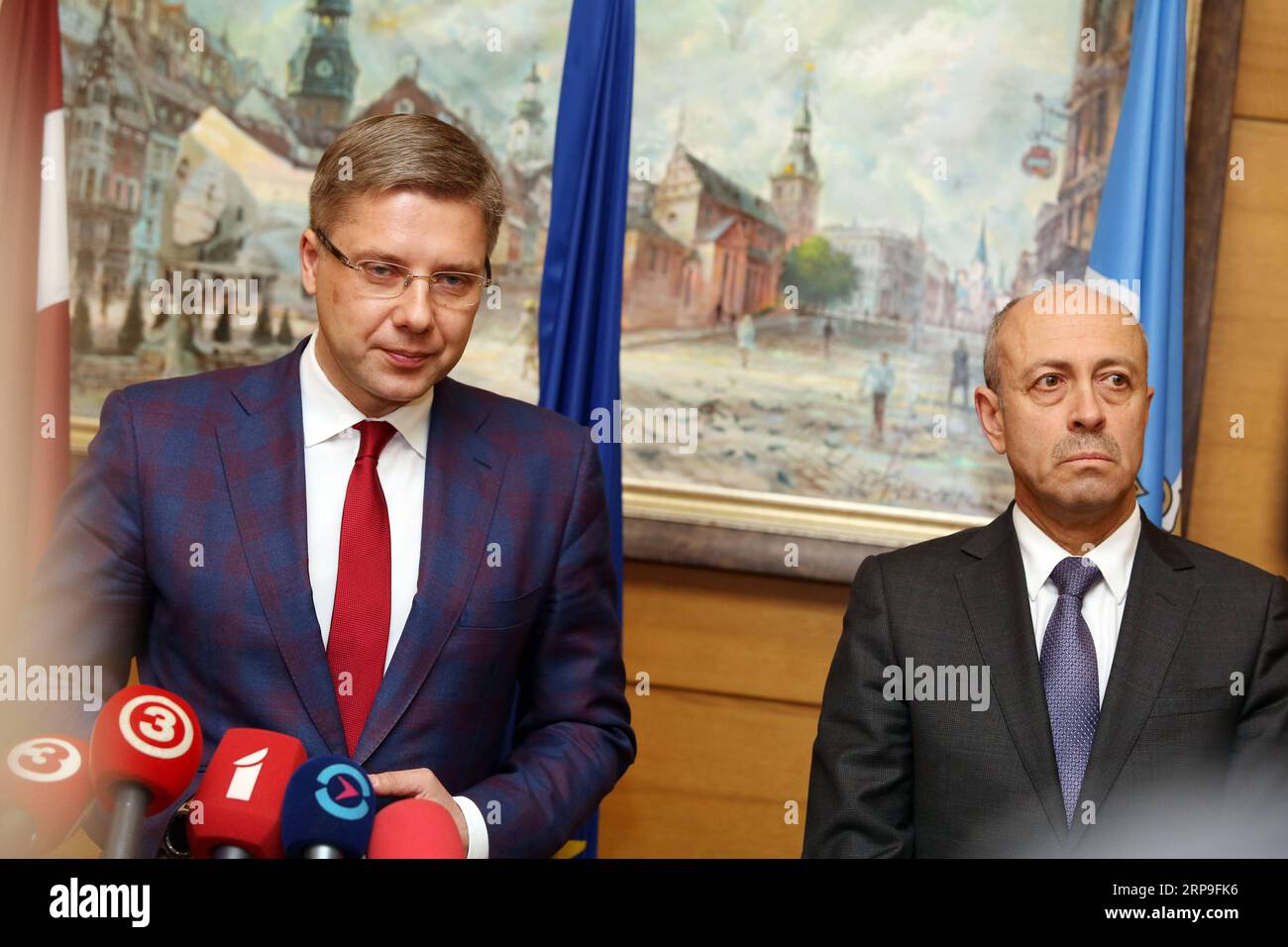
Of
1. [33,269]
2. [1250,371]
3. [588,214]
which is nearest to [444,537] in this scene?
[588,214]

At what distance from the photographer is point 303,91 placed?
406cm

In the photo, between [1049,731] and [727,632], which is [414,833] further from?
[727,632]

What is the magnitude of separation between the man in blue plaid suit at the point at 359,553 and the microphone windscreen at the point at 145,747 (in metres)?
0.55

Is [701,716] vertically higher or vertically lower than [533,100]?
lower

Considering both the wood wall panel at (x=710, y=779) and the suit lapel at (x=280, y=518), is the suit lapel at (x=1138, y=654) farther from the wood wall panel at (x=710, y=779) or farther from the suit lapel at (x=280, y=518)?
the wood wall panel at (x=710, y=779)

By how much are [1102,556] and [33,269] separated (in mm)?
2927

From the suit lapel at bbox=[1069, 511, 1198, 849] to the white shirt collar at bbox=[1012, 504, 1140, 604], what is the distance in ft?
0.05

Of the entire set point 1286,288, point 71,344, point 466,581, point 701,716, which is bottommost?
point 701,716

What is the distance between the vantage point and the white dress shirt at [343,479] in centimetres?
215

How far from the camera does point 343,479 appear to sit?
2.22 metres

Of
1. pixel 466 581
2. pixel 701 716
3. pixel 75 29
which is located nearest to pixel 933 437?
pixel 701 716

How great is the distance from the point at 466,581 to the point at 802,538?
195 cm

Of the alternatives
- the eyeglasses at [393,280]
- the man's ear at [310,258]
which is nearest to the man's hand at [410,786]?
the eyeglasses at [393,280]
